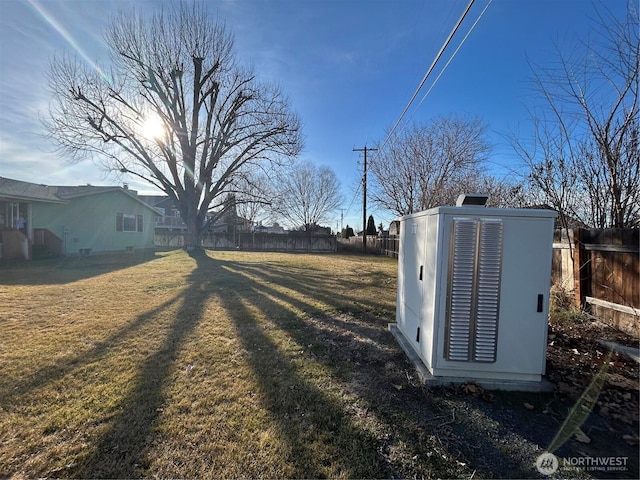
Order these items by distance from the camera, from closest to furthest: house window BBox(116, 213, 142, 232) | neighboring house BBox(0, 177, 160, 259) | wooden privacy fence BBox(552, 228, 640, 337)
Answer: wooden privacy fence BBox(552, 228, 640, 337) < neighboring house BBox(0, 177, 160, 259) < house window BBox(116, 213, 142, 232)

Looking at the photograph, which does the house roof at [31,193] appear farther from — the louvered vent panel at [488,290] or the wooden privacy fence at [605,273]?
the wooden privacy fence at [605,273]

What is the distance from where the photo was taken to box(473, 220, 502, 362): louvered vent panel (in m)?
2.55

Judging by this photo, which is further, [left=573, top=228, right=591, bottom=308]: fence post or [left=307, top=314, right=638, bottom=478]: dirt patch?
[left=573, top=228, right=591, bottom=308]: fence post

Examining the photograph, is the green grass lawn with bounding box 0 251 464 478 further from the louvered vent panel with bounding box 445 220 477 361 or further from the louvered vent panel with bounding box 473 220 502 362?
the louvered vent panel with bounding box 473 220 502 362

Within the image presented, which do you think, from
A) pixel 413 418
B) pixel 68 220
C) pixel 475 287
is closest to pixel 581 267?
pixel 475 287

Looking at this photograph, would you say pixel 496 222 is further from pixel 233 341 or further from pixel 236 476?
pixel 233 341

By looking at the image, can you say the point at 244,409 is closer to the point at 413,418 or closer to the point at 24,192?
the point at 413,418

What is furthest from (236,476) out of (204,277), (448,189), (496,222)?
(448,189)

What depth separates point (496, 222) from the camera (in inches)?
100

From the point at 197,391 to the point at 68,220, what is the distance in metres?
16.4

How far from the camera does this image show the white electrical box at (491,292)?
2549 millimetres

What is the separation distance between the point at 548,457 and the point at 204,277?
28.3 feet

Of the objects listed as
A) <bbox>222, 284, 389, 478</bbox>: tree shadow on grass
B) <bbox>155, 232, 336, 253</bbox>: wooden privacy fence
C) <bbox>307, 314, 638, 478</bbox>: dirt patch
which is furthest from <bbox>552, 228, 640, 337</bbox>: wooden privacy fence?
<bbox>155, 232, 336, 253</bbox>: wooden privacy fence

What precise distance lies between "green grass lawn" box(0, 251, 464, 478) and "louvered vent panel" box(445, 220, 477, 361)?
692mm
